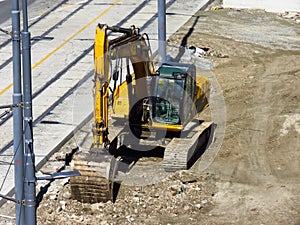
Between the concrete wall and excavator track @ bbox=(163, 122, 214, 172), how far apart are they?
18329 millimetres

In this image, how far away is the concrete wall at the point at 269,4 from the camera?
3869 centimetres

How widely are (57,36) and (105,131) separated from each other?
51.6ft

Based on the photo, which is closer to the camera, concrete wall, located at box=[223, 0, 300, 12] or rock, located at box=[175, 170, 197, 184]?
rock, located at box=[175, 170, 197, 184]

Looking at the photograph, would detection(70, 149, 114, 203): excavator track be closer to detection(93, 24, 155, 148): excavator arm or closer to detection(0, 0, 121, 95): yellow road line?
detection(93, 24, 155, 148): excavator arm

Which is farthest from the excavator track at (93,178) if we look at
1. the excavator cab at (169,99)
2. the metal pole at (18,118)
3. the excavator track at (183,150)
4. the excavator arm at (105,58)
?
the metal pole at (18,118)

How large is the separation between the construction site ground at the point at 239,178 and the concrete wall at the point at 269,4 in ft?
26.2

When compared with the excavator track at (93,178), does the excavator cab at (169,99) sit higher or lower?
higher

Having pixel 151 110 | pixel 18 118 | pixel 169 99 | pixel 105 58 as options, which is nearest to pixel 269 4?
pixel 169 99

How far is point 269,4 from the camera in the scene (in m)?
39.1

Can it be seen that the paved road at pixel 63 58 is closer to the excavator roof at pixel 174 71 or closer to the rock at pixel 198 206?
the excavator roof at pixel 174 71

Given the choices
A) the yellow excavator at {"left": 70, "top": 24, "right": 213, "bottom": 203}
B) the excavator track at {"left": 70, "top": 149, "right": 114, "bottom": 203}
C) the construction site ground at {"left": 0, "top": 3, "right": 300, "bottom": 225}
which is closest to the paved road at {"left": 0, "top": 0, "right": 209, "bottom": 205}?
the construction site ground at {"left": 0, "top": 3, "right": 300, "bottom": 225}

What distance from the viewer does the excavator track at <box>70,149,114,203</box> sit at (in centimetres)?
1872

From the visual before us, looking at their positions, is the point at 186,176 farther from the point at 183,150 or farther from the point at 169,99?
the point at 169,99

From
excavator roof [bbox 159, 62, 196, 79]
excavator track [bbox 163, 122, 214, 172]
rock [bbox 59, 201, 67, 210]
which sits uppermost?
excavator roof [bbox 159, 62, 196, 79]
